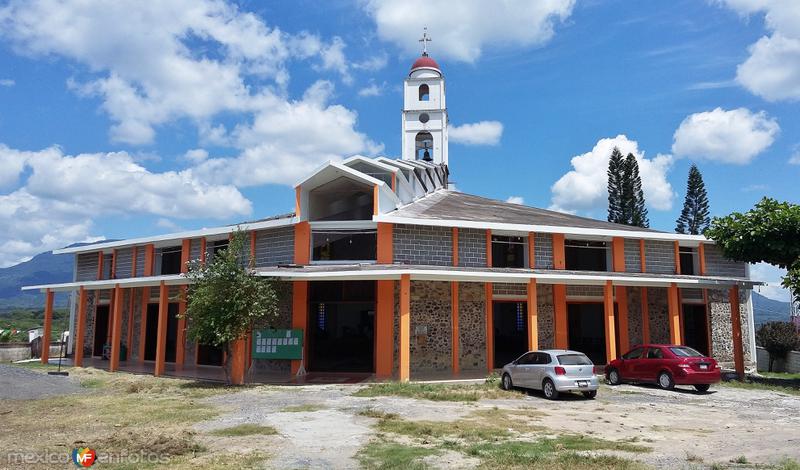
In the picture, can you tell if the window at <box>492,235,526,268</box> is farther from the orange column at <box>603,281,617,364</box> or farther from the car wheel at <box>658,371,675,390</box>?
the car wheel at <box>658,371,675,390</box>

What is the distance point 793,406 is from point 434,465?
39.4 feet

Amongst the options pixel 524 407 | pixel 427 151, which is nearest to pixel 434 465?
pixel 524 407

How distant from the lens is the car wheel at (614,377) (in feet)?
61.1

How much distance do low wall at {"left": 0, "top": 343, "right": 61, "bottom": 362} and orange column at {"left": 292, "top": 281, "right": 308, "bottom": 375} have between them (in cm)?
1875

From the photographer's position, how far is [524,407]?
13844 millimetres

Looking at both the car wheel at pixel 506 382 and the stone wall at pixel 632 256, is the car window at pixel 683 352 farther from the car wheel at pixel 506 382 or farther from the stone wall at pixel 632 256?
the stone wall at pixel 632 256

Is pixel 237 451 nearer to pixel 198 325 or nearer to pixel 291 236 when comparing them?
pixel 198 325

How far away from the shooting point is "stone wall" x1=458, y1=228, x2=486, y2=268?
68.7 feet

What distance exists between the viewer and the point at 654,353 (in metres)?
17.8

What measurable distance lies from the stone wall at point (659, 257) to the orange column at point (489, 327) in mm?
6875

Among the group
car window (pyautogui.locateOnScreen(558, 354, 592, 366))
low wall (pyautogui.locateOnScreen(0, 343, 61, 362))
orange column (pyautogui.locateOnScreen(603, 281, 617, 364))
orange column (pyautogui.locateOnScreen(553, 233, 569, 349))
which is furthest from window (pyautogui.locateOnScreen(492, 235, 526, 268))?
low wall (pyautogui.locateOnScreen(0, 343, 61, 362))

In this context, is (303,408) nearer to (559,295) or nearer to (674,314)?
(559,295)

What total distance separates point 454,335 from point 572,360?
6138 millimetres

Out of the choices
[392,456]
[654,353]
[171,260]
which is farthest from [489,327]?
[171,260]
